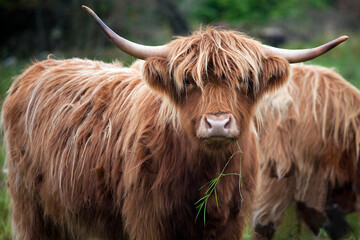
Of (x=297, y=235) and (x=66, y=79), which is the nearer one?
(x=66, y=79)

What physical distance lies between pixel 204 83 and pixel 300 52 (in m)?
0.61

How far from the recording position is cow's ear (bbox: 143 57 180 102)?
2949mm

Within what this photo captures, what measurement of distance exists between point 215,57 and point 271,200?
185cm

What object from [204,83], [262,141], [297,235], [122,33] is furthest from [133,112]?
[122,33]

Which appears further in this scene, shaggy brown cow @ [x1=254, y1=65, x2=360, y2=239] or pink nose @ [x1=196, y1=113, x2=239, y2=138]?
shaggy brown cow @ [x1=254, y1=65, x2=360, y2=239]

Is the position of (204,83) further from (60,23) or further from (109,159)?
(60,23)

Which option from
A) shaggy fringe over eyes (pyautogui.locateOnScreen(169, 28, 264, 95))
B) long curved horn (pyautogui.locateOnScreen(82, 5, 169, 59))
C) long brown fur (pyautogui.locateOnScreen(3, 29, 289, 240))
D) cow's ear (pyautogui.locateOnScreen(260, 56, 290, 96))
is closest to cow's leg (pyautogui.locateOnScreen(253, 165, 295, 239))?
long brown fur (pyautogui.locateOnScreen(3, 29, 289, 240))

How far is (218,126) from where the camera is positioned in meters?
2.62

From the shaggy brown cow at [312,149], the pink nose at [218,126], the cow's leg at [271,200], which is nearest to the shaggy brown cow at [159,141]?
the pink nose at [218,126]

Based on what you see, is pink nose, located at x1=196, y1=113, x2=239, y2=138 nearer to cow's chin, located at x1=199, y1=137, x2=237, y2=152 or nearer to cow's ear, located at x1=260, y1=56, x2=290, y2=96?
cow's chin, located at x1=199, y1=137, x2=237, y2=152

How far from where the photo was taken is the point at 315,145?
4.21m

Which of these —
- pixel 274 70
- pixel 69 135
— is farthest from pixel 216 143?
pixel 69 135

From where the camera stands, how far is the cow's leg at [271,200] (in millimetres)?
4359

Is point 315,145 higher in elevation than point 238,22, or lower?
lower
